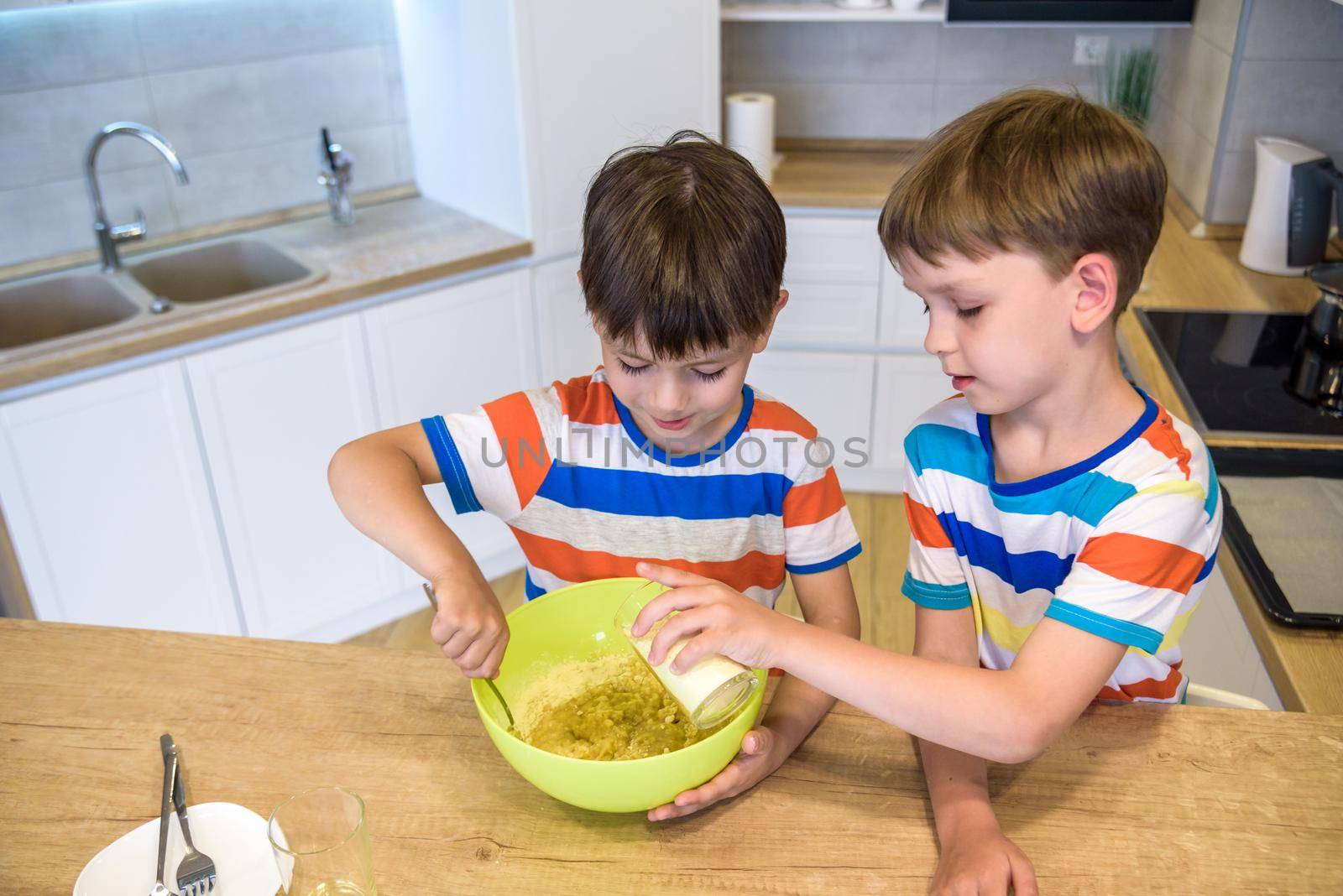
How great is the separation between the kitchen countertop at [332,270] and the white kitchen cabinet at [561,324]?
11cm

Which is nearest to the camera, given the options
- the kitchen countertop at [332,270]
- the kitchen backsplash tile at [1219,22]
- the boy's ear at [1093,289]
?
the boy's ear at [1093,289]

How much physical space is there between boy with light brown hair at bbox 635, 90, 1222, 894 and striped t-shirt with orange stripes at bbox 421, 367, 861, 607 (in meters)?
0.23

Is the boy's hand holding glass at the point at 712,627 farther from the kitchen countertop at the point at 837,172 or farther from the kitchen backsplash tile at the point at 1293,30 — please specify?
the kitchen backsplash tile at the point at 1293,30

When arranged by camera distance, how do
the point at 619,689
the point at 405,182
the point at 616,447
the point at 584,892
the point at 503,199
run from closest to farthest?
1. the point at 584,892
2. the point at 619,689
3. the point at 616,447
4. the point at 503,199
5. the point at 405,182

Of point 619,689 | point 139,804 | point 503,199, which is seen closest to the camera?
point 139,804

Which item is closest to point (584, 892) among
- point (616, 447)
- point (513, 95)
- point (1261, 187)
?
point (616, 447)

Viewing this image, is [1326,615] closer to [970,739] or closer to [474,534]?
[970,739]

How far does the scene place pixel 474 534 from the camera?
2.75 metres

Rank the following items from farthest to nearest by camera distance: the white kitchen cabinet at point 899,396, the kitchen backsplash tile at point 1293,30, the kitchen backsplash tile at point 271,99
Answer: the white kitchen cabinet at point 899,396 < the kitchen backsplash tile at point 271,99 < the kitchen backsplash tile at point 1293,30

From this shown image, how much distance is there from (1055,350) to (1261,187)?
1.70 metres

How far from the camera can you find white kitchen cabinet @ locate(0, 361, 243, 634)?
6.73 feet

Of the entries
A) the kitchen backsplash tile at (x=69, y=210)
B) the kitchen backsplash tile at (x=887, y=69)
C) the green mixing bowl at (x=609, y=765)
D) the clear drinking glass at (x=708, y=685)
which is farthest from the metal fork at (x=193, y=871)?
the kitchen backsplash tile at (x=887, y=69)

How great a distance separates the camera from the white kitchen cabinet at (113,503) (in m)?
2.05

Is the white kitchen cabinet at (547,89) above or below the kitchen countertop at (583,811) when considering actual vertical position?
above
